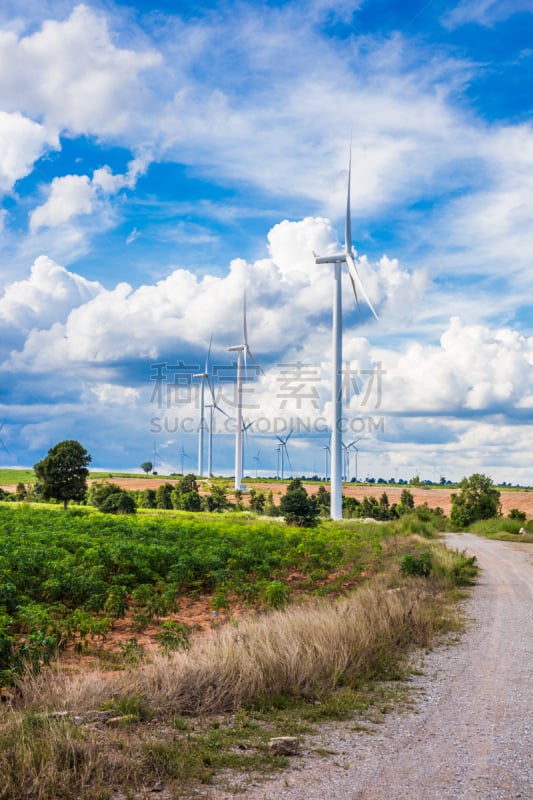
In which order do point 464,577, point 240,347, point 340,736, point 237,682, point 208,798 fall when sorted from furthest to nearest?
1. point 240,347
2. point 464,577
3. point 237,682
4. point 340,736
5. point 208,798

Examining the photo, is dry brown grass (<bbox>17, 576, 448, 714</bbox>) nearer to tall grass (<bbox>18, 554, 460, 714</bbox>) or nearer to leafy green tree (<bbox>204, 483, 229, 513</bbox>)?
tall grass (<bbox>18, 554, 460, 714</bbox>)

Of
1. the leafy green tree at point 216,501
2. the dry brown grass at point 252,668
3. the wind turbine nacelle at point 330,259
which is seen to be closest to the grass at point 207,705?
the dry brown grass at point 252,668

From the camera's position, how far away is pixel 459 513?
6144 cm

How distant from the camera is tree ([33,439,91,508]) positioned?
6100 cm

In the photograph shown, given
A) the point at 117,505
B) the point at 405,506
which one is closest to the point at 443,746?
the point at 117,505

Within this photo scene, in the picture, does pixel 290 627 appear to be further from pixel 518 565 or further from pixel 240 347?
pixel 240 347

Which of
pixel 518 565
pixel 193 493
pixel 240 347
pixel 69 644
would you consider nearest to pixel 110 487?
pixel 193 493

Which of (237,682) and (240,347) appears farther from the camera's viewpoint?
(240,347)

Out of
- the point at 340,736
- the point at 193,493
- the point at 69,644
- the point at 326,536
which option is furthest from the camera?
the point at 193,493

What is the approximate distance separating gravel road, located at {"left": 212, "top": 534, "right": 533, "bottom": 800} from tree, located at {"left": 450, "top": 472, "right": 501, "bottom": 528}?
50.0 meters

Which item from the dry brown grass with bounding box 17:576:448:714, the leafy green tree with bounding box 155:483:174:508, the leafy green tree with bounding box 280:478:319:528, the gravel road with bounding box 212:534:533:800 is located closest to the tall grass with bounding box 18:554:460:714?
the dry brown grass with bounding box 17:576:448:714

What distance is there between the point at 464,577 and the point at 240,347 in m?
59.2

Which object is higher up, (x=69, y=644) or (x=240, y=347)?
(x=240, y=347)

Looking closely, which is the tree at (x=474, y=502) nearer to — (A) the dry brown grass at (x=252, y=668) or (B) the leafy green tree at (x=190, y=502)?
(B) the leafy green tree at (x=190, y=502)
